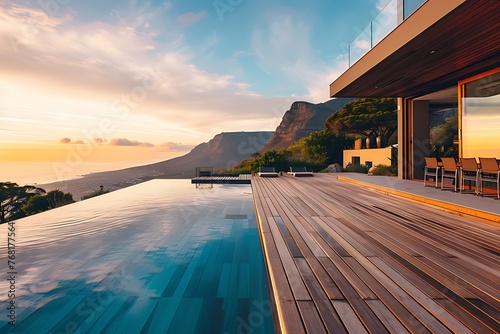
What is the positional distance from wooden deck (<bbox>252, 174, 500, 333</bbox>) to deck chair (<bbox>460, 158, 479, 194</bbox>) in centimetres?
192

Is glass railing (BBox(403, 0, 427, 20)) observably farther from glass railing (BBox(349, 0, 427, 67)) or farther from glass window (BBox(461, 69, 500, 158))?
glass window (BBox(461, 69, 500, 158))

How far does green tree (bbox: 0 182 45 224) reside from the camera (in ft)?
36.8

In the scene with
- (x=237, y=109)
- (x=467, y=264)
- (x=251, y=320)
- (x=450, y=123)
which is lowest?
(x=251, y=320)

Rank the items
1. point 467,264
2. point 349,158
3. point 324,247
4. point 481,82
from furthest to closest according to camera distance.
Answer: point 349,158, point 481,82, point 324,247, point 467,264

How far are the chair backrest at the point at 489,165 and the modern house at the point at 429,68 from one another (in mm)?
1025

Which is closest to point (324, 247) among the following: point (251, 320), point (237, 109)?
point (251, 320)

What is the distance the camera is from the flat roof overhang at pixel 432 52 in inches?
149

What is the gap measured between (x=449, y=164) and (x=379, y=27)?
3.25 metres

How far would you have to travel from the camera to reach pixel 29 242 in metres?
4.71

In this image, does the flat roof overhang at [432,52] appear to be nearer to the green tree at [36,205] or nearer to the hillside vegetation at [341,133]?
the hillside vegetation at [341,133]

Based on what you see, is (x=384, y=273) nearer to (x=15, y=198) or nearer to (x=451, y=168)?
(x=451, y=168)

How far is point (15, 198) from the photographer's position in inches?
478

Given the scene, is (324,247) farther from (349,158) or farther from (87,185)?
(349,158)

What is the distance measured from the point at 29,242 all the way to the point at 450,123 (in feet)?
53.4
